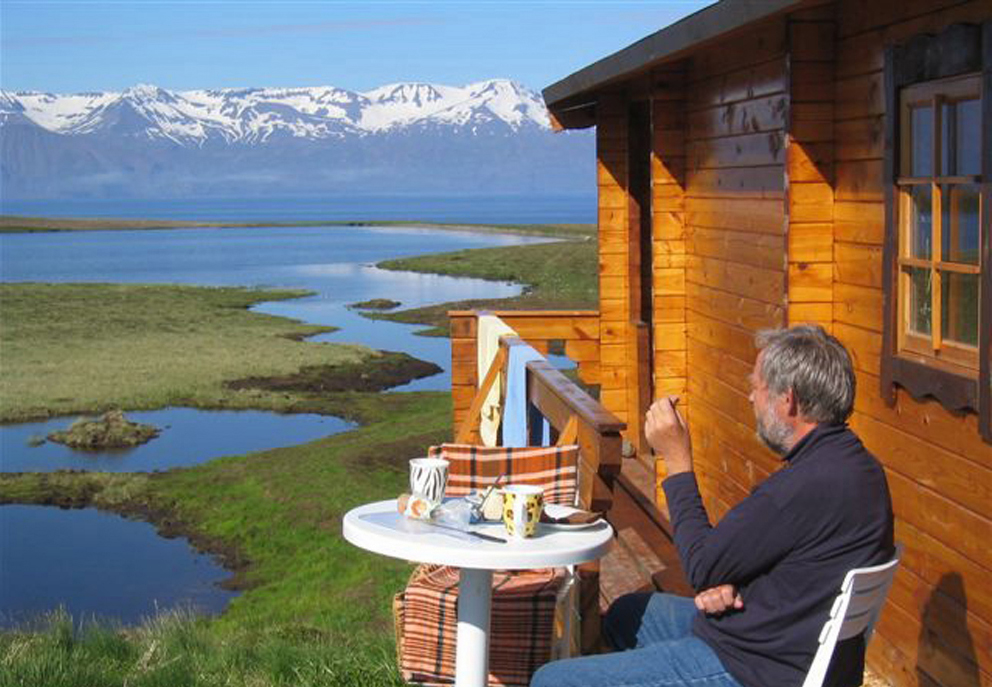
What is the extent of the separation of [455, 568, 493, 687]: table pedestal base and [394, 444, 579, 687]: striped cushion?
66cm

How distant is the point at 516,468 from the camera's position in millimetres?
5387

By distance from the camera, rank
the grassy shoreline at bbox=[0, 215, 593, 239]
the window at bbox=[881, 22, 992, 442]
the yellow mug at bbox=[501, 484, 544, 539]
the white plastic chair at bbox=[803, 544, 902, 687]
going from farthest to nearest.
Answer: the grassy shoreline at bbox=[0, 215, 593, 239]
the window at bbox=[881, 22, 992, 442]
the yellow mug at bbox=[501, 484, 544, 539]
the white plastic chair at bbox=[803, 544, 902, 687]

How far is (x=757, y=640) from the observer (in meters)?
3.58

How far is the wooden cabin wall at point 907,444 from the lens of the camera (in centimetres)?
483

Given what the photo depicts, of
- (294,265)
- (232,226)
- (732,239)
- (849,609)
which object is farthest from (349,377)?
(232,226)

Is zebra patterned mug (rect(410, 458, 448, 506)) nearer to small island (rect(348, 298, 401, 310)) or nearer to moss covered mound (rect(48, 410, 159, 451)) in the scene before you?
moss covered mound (rect(48, 410, 159, 451))

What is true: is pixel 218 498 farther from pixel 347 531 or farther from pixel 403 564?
pixel 347 531

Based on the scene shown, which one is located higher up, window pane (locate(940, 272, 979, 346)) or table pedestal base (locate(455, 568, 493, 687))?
window pane (locate(940, 272, 979, 346))

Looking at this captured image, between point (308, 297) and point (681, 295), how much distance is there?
5233 centimetres

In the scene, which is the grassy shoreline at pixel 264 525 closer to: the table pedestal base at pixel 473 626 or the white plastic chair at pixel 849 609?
the table pedestal base at pixel 473 626

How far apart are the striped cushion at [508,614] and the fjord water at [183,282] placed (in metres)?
12.4

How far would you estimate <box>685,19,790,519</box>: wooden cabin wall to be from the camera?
6555 mm

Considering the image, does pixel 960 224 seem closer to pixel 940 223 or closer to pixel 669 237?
pixel 940 223

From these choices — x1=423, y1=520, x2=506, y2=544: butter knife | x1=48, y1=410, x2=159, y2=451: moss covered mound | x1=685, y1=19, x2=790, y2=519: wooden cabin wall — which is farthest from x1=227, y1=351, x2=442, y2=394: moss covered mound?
x1=423, y1=520, x2=506, y2=544: butter knife
